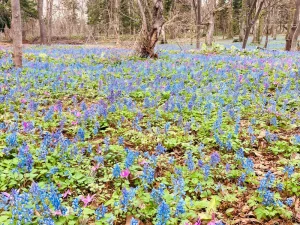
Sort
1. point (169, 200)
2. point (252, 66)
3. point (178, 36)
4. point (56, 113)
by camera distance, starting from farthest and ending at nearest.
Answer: point (178, 36), point (252, 66), point (56, 113), point (169, 200)

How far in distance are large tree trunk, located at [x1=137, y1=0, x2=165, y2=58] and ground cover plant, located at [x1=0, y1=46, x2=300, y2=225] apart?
6.54 m

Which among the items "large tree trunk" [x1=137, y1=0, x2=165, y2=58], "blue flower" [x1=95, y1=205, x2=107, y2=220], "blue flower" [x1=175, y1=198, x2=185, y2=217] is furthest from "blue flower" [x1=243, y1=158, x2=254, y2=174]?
"large tree trunk" [x1=137, y1=0, x2=165, y2=58]

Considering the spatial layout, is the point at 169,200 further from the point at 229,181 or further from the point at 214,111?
the point at 214,111

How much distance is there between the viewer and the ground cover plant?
3189 millimetres

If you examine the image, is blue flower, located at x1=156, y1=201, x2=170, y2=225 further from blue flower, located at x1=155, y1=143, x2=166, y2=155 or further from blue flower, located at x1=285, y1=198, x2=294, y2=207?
blue flower, located at x1=155, y1=143, x2=166, y2=155

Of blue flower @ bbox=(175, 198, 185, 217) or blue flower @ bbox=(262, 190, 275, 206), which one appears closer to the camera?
blue flower @ bbox=(175, 198, 185, 217)

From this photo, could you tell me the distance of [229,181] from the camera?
4.01 meters

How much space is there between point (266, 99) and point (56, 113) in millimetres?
4953

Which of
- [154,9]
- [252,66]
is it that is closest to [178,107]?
[252,66]

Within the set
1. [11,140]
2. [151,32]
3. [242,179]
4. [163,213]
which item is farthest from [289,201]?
[151,32]

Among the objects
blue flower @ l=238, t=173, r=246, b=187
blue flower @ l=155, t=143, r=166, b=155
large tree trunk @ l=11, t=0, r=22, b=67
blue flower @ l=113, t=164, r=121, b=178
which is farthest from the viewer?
large tree trunk @ l=11, t=0, r=22, b=67

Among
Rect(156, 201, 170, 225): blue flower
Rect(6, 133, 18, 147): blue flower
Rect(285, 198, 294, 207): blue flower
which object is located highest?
Rect(6, 133, 18, 147): blue flower

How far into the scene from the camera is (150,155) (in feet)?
15.4

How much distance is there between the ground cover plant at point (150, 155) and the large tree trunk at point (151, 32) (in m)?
6.54
